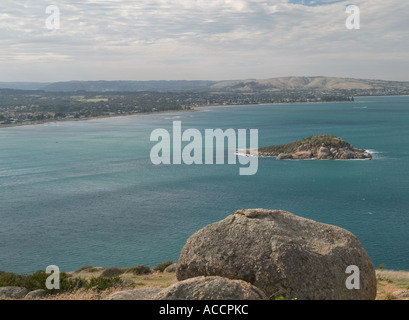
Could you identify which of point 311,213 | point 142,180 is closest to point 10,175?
point 142,180

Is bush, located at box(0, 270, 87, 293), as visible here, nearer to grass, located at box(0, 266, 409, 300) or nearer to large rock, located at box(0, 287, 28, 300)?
grass, located at box(0, 266, 409, 300)

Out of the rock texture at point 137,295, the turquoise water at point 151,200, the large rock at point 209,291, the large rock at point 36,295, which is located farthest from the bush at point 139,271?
the large rock at point 209,291

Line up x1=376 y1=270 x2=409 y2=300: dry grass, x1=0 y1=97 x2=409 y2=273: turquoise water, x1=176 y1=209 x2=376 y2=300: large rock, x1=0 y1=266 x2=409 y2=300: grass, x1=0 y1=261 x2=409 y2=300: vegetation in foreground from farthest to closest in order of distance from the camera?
x1=0 y1=97 x2=409 y2=273: turquoise water < x1=0 y1=266 x2=409 y2=300: grass < x1=0 y1=261 x2=409 y2=300: vegetation in foreground < x1=376 y1=270 x2=409 y2=300: dry grass < x1=176 y1=209 x2=376 y2=300: large rock

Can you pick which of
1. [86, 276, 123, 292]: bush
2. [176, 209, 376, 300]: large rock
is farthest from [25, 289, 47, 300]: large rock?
[176, 209, 376, 300]: large rock

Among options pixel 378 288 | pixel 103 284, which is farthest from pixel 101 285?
pixel 378 288
